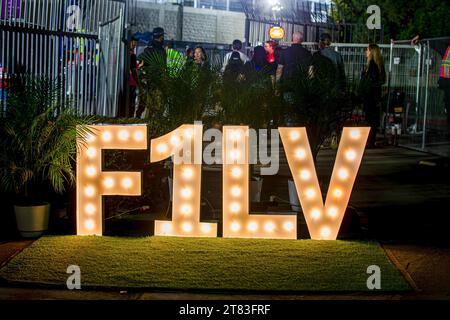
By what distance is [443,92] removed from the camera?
1547cm

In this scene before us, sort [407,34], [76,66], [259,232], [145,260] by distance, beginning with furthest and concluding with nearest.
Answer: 1. [407,34]
2. [76,66]
3. [259,232]
4. [145,260]

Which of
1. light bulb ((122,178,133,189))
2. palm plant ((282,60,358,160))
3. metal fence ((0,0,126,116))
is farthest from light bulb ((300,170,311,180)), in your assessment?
metal fence ((0,0,126,116))

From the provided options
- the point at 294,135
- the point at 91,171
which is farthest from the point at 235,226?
the point at 91,171

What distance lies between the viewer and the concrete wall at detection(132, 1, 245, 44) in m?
36.6

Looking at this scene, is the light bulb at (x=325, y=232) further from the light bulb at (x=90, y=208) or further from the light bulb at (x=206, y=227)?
the light bulb at (x=90, y=208)

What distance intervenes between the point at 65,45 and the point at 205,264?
578 cm

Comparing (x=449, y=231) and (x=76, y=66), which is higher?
(x=76, y=66)

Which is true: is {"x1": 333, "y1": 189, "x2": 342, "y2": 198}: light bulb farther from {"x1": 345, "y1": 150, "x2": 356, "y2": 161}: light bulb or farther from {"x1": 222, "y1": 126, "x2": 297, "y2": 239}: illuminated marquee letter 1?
{"x1": 222, "y1": 126, "x2": 297, "y2": 239}: illuminated marquee letter 1

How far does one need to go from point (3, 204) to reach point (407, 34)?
30041 mm

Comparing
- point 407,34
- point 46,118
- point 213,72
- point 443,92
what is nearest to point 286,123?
point 213,72

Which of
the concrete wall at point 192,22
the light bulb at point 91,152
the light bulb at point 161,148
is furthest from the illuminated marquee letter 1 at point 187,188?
the concrete wall at point 192,22
